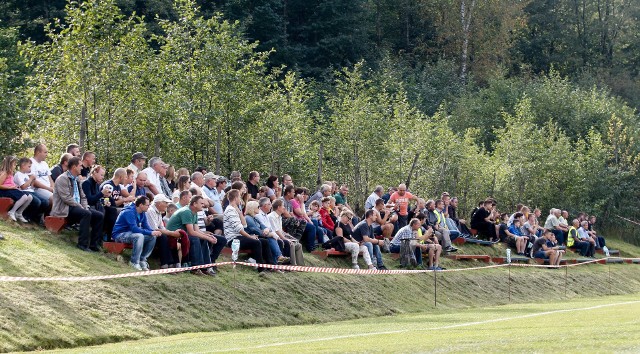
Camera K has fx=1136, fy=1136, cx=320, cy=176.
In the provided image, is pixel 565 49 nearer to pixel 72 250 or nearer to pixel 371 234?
pixel 371 234

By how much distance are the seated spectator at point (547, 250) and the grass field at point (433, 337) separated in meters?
17.1

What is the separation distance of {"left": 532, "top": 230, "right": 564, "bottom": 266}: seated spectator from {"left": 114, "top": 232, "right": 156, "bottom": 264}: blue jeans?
23359 mm

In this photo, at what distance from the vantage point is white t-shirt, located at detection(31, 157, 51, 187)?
24422 mm

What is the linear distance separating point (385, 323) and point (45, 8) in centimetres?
4777

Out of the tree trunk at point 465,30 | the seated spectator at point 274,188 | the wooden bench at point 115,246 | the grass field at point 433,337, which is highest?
the tree trunk at point 465,30

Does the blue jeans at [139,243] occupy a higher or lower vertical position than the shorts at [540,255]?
higher

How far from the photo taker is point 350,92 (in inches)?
2063

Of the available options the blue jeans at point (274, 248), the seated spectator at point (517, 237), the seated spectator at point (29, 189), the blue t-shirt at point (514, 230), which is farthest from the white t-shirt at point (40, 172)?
the blue t-shirt at point (514, 230)

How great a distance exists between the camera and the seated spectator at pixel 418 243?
34000mm

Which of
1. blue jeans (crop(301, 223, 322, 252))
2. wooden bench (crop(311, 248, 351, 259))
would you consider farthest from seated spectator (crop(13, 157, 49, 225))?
wooden bench (crop(311, 248, 351, 259))

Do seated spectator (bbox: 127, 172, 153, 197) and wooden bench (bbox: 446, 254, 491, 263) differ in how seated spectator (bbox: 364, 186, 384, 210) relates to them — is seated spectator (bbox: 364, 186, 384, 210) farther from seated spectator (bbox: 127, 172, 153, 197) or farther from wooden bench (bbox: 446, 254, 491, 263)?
seated spectator (bbox: 127, 172, 153, 197)

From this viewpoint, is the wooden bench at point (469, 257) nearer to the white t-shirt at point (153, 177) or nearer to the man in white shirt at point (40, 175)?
the white t-shirt at point (153, 177)

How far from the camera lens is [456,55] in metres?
92.7

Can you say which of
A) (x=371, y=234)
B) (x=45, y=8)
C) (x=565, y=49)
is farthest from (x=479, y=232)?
(x=565, y=49)
